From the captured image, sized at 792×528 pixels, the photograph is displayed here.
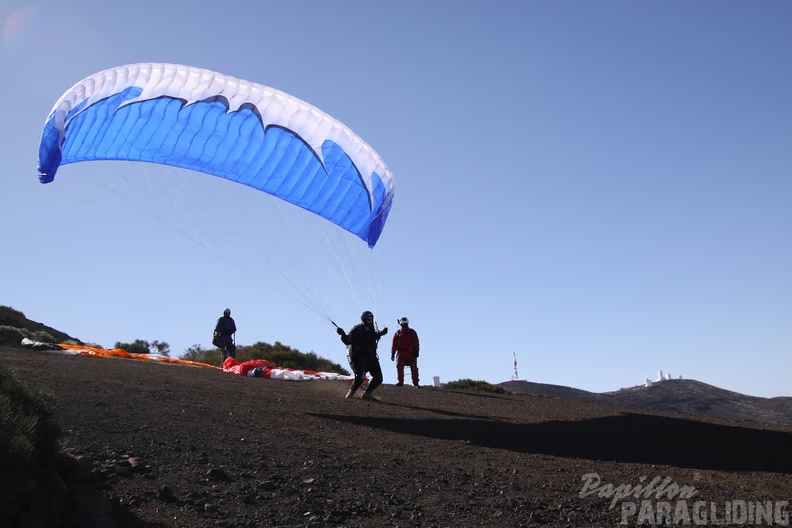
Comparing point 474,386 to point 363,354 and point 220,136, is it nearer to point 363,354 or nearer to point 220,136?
point 363,354

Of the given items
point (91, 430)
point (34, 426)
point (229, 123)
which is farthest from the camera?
point (229, 123)

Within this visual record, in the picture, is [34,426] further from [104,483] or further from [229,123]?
[229,123]

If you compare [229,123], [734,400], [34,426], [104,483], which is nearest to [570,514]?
[104,483]

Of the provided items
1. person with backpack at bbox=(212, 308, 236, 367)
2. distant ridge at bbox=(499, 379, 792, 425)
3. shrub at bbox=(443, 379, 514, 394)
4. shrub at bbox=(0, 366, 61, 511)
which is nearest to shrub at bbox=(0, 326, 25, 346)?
→ person with backpack at bbox=(212, 308, 236, 367)

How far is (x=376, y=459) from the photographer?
820 centimetres

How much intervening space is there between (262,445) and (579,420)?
6.53 m

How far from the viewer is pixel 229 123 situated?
1368 cm

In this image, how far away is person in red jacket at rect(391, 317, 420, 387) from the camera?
17766 mm

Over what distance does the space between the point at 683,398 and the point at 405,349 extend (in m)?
12.5

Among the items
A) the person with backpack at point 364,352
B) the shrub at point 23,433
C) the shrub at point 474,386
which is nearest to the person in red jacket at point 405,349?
the shrub at point 474,386

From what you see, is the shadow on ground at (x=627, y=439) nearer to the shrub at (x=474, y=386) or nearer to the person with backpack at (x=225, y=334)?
the shrub at (x=474, y=386)

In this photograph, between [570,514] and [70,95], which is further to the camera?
[70,95]

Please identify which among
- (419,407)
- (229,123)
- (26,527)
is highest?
(229,123)

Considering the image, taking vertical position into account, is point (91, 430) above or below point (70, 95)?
below
